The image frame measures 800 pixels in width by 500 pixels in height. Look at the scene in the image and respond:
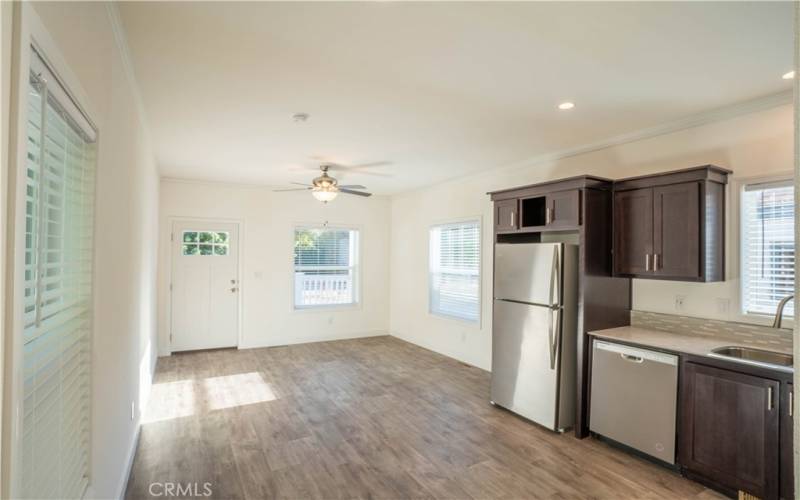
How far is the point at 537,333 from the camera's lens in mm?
3670

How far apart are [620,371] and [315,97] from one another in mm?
3161

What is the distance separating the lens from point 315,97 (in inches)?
116

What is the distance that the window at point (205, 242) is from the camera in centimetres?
613

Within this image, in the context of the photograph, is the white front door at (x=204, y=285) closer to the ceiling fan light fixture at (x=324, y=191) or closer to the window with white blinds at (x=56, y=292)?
the ceiling fan light fixture at (x=324, y=191)

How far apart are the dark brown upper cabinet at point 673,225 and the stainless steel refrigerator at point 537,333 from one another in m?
0.48

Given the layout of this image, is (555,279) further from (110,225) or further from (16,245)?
(16,245)

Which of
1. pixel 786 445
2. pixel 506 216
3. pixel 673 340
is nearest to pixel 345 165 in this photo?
pixel 506 216

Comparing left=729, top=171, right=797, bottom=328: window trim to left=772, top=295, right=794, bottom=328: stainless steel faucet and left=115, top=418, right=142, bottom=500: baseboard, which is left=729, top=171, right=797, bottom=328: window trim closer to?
left=772, top=295, right=794, bottom=328: stainless steel faucet

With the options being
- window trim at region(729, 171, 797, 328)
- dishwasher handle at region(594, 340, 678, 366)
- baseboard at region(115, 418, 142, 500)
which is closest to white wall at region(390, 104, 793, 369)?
window trim at region(729, 171, 797, 328)

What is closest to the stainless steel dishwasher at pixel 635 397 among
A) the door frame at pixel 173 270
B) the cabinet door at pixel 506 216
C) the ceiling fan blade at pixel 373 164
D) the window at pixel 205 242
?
the cabinet door at pixel 506 216

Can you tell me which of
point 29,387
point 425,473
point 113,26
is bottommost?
point 425,473

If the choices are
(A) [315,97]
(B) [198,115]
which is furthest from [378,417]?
(B) [198,115]

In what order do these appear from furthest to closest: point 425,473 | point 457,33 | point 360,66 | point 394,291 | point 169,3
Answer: point 394,291 < point 425,473 < point 360,66 < point 457,33 < point 169,3

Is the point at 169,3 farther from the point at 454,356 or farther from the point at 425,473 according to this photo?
the point at 454,356
